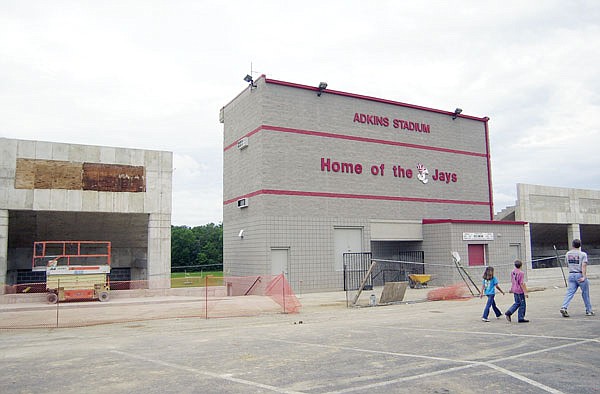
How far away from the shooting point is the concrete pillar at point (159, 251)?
2648cm

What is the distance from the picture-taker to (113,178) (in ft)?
85.2


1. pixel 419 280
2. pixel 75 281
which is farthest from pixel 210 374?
pixel 419 280

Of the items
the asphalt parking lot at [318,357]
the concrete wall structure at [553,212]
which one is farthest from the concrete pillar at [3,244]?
the concrete wall structure at [553,212]

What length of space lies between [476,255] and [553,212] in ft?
58.6

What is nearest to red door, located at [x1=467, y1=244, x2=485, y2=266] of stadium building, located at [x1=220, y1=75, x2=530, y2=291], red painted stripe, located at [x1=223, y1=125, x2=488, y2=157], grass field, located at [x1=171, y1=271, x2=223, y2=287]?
stadium building, located at [x1=220, y1=75, x2=530, y2=291]

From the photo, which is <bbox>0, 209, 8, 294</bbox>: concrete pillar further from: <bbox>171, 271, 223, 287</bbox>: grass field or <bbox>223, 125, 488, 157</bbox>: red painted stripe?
<bbox>223, 125, 488, 157</bbox>: red painted stripe

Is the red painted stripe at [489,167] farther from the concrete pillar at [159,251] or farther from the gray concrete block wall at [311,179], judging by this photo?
the concrete pillar at [159,251]

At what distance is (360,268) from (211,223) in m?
103

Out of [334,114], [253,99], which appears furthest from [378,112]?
[253,99]

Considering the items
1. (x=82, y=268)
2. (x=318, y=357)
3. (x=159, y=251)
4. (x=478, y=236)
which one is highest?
(x=478, y=236)

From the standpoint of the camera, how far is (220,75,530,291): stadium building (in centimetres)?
2606

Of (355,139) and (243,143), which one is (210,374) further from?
(355,139)

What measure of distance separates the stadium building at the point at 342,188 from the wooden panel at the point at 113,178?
5.50m

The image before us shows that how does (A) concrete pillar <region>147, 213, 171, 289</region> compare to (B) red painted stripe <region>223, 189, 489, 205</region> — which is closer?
(B) red painted stripe <region>223, 189, 489, 205</region>
